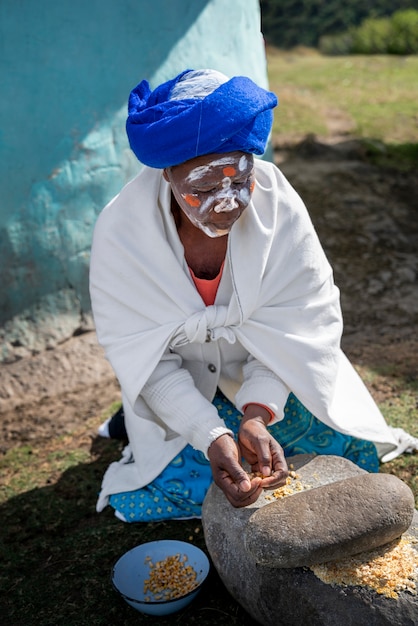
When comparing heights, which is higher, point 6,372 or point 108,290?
point 108,290

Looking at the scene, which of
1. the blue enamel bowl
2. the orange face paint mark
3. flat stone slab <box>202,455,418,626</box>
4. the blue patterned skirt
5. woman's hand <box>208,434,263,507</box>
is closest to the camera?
flat stone slab <box>202,455,418,626</box>

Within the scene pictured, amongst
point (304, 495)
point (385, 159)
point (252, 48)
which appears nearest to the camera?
point (304, 495)

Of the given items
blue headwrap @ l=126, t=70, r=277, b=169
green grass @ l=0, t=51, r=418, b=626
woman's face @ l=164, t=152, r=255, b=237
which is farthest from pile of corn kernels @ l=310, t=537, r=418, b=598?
blue headwrap @ l=126, t=70, r=277, b=169

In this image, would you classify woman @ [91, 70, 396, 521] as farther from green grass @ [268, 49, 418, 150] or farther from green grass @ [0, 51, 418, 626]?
green grass @ [268, 49, 418, 150]

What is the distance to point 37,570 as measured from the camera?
11.7ft

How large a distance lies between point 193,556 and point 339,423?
83 centimetres

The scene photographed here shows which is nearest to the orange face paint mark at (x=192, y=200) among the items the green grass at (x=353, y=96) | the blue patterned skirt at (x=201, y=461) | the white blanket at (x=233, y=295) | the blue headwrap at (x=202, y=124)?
the blue headwrap at (x=202, y=124)

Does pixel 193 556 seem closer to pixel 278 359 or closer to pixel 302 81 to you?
pixel 278 359

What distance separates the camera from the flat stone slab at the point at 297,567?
8.55ft

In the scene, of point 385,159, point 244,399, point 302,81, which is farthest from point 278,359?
point 302,81

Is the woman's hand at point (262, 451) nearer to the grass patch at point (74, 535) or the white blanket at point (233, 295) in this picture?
the white blanket at point (233, 295)

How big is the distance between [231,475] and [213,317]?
702 mm

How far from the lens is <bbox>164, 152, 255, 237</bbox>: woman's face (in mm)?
3104

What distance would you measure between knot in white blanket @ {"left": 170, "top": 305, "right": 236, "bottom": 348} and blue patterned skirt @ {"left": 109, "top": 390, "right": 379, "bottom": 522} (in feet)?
A: 1.33
